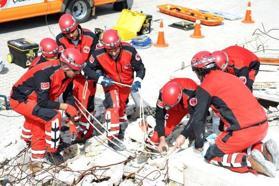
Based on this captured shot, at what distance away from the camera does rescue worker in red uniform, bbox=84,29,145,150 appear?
726 cm

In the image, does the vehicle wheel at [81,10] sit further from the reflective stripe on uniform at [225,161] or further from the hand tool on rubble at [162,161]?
the reflective stripe on uniform at [225,161]

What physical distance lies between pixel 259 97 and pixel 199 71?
274 cm

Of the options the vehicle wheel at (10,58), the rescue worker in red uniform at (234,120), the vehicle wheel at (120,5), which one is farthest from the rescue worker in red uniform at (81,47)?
the vehicle wheel at (120,5)

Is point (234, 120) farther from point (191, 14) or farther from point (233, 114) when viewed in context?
point (191, 14)

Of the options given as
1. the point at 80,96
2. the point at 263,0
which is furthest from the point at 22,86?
the point at 263,0

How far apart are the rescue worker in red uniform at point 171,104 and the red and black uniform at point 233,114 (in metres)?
0.66

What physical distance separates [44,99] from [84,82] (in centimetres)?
109

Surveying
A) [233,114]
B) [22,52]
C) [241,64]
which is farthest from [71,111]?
[22,52]

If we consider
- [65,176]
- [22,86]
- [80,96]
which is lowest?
[65,176]

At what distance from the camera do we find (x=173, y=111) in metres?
6.96

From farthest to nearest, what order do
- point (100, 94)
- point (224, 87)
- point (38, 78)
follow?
point (100, 94), point (38, 78), point (224, 87)

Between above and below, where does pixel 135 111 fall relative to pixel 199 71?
below

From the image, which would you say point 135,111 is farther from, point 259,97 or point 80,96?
point 259,97

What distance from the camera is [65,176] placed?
6797 mm
